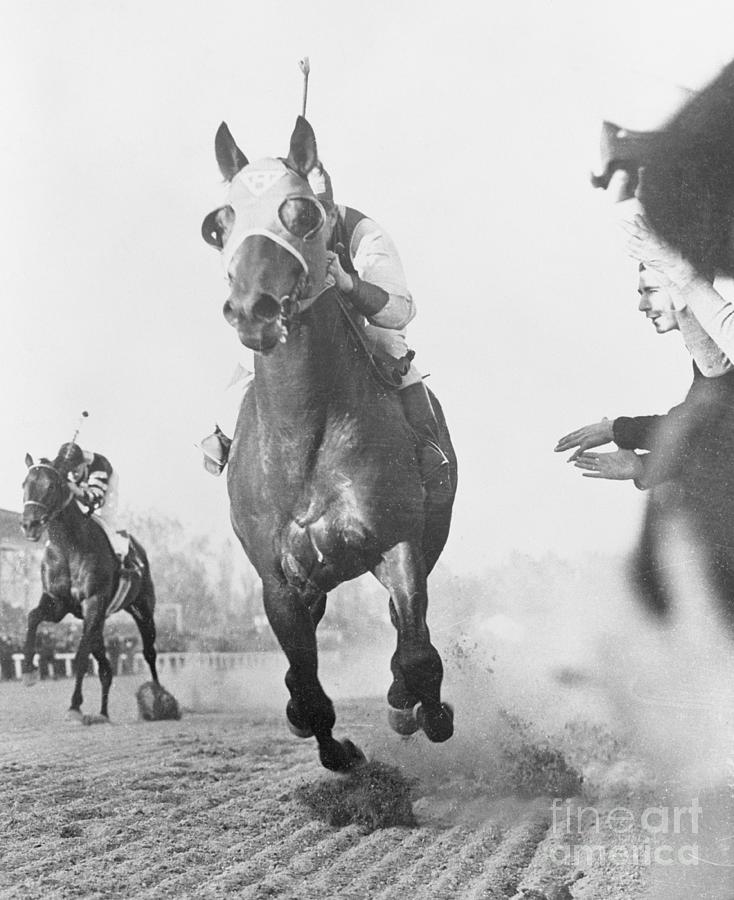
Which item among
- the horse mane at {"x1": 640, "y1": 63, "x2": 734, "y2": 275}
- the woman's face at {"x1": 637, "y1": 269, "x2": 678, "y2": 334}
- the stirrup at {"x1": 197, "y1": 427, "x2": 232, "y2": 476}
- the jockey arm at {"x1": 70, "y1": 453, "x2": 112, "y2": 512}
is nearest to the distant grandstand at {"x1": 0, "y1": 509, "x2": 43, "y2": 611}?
the jockey arm at {"x1": 70, "y1": 453, "x2": 112, "y2": 512}

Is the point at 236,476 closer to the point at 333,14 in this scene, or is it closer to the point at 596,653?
the point at 596,653

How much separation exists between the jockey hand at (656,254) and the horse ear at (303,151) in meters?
1.01

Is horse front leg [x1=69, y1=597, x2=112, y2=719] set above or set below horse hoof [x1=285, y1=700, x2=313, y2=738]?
above

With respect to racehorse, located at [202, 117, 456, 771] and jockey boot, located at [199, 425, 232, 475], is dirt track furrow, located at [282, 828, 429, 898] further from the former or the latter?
jockey boot, located at [199, 425, 232, 475]

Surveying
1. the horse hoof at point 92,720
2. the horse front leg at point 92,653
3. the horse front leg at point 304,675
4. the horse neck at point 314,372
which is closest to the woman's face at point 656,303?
the horse neck at point 314,372

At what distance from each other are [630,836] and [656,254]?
5.82 ft

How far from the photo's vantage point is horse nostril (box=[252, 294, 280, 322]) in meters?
2.69

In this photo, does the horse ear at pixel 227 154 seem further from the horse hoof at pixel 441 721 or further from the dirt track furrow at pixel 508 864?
the dirt track furrow at pixel 508 864

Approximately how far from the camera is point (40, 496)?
366cm

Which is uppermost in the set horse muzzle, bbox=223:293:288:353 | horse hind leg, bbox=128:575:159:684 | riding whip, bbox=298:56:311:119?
riding whip, bbox=298:56:311:119

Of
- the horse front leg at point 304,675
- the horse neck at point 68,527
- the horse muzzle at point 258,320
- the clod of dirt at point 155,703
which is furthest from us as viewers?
the horse neck at point 68,527

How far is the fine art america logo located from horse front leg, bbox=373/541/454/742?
1.52 ft

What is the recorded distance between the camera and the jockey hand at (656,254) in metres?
3.04

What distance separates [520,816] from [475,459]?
111 centimetres
